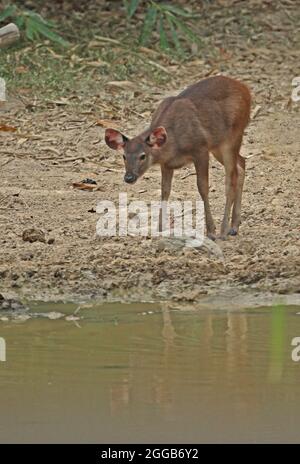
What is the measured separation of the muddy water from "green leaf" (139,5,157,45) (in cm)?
648

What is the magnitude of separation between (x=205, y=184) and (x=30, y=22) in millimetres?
4596

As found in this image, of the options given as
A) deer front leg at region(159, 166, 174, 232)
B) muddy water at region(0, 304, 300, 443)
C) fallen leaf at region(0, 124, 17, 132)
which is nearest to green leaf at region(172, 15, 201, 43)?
fallen leaf at region(0, 124, 17, 132)

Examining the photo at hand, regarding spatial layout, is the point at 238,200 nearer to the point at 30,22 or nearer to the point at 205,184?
the point at 205,184

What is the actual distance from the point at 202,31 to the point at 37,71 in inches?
88.2

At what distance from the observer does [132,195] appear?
500 inches

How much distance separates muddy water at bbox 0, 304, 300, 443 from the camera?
23.2ft

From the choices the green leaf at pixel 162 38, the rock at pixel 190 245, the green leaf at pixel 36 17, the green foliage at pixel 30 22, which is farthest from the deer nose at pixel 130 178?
the green leaf at pixel 162 38

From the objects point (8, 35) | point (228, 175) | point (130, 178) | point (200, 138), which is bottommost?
point (228, 175)

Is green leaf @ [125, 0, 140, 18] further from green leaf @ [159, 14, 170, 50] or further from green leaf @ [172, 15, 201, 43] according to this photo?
green leaf @ [172, 15, 201, 43]

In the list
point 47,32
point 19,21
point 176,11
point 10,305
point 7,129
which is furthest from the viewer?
point 176,11

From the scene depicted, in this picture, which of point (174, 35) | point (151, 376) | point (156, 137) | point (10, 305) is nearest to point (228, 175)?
point (156, 137)

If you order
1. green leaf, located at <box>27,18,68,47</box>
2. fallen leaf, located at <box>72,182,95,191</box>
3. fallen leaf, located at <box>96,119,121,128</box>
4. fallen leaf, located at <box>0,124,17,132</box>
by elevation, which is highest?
green leaf, located at <box>27,18,68,47</box>

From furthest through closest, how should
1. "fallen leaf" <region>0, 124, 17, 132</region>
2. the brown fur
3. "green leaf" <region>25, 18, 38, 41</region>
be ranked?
1. "green leaf" <region>25, 18, 38, 41</region>
2. "fallen leaf" <region>0, 124, 17, 132</region>
3. the brown fur
